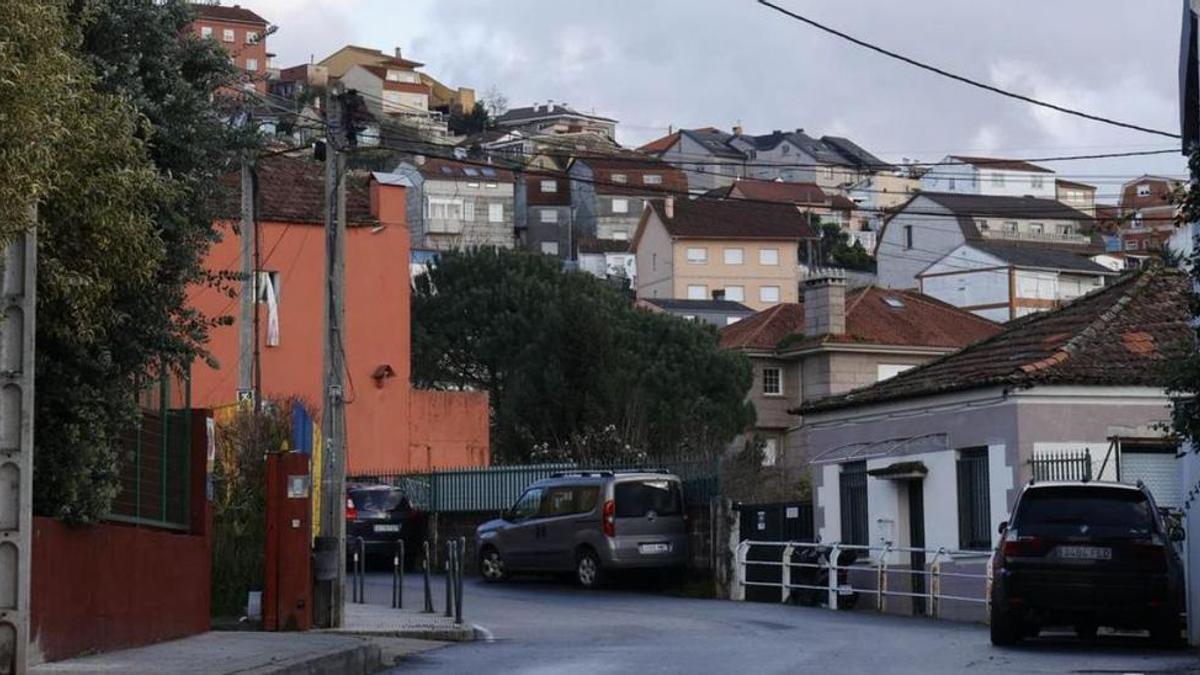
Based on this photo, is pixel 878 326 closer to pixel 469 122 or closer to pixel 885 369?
pixel 885 369

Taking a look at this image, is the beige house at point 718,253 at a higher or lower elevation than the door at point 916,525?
higher

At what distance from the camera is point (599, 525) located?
3344cm

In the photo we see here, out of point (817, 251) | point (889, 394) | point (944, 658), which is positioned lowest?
point (944, 658)

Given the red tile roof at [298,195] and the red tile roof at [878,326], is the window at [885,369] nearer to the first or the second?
the red tile roof at [878,326]

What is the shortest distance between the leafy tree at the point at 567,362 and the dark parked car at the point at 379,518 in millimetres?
13291

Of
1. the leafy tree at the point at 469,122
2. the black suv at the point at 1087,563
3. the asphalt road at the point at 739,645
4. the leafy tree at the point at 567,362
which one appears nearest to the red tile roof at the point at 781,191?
the leafy tree at the point at 469,122

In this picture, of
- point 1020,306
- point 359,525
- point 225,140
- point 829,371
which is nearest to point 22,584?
point 225,140

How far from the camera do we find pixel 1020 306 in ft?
313

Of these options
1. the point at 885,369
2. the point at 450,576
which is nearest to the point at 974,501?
the point at 450,576

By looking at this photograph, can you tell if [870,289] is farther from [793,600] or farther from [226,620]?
[226,620]

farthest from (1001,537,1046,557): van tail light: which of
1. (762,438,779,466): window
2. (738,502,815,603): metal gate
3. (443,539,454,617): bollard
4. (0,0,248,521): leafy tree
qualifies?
(762,438,779,466): window

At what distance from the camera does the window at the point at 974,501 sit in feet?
99.1

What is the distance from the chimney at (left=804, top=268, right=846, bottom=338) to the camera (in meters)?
60.7

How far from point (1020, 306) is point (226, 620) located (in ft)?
249
